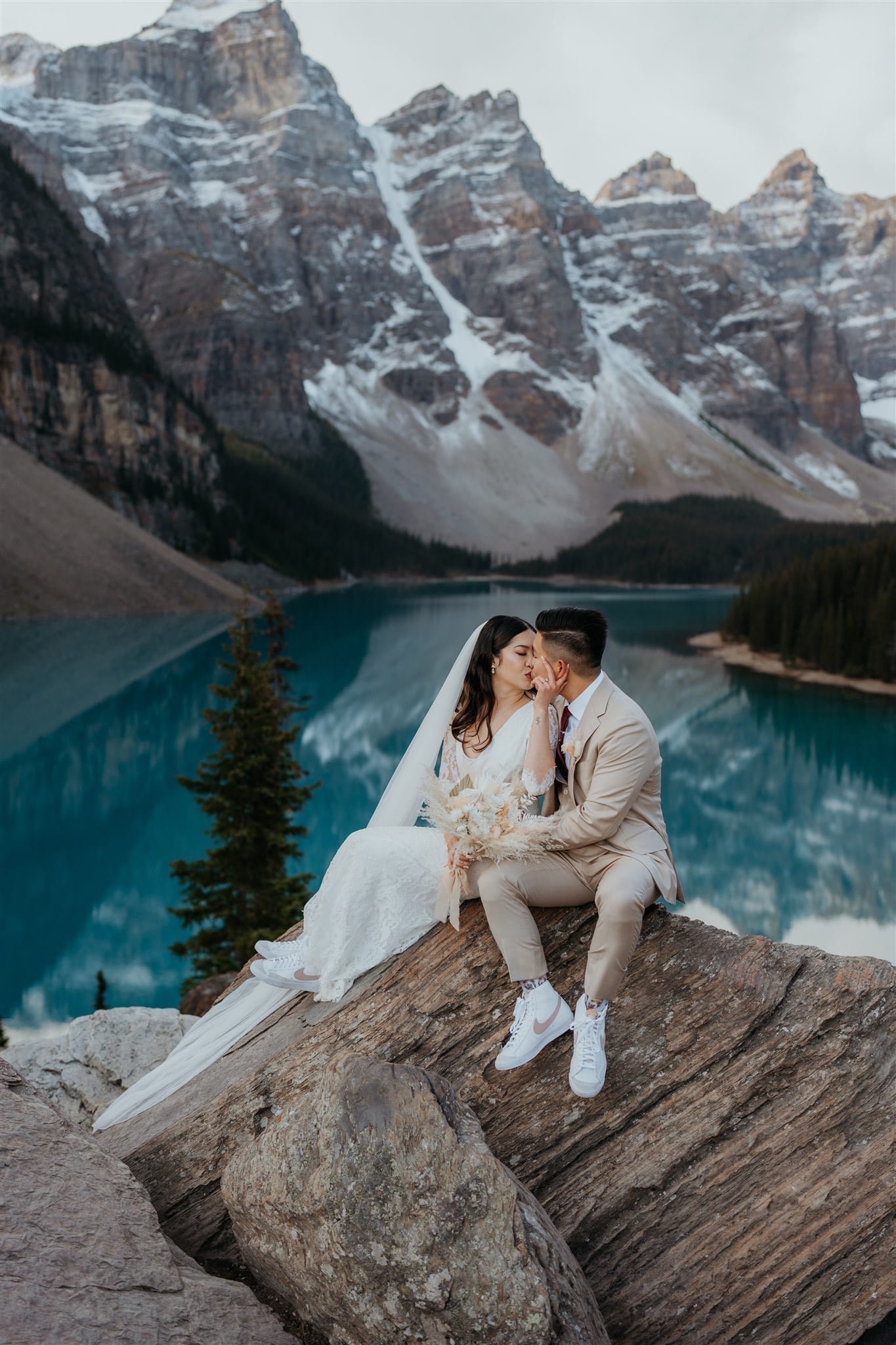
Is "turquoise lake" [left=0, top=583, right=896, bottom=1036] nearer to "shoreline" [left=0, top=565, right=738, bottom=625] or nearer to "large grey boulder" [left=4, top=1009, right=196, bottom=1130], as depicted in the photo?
"shoreline" [left=0, top=565, right=738, bottom=625]

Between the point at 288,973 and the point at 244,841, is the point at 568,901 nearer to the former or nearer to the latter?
the point at 288,973

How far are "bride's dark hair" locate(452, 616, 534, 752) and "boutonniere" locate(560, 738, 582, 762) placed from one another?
1.96 ft

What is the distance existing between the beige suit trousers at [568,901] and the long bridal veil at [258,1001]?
3.03 feet

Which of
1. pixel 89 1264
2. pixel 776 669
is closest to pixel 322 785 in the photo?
pixel 89 1264

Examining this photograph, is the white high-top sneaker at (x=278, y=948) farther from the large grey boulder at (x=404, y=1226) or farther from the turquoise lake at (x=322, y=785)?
the turquoise lake at (x=322, y=785)

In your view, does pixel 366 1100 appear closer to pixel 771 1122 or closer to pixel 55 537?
pixel 771 1122

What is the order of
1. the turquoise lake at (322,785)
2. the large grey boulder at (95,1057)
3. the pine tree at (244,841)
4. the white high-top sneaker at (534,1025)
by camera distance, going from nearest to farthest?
A: 1. the white high-top sneaker at (534,1025)
2. the large grey boulder at (95,1057)
3. the pine tree at (244,841)
4. the turquoise lake at (322,785)

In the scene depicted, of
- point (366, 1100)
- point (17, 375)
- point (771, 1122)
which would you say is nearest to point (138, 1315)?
point (366, 1100)

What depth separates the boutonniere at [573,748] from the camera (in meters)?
5.03

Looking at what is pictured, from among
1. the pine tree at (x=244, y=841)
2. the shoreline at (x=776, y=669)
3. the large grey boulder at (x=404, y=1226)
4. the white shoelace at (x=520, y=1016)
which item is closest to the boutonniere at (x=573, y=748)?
the white shoelace at (x=520, y=1016)

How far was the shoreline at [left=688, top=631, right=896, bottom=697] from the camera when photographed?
168 ft

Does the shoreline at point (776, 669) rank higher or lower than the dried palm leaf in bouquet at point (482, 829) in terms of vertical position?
lower

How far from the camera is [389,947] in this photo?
5246mm

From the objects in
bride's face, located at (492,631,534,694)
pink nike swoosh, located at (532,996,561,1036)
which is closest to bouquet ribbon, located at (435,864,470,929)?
pink nike swoosh, located at (532,996,561,1036)
